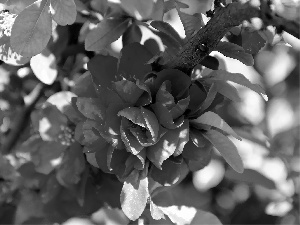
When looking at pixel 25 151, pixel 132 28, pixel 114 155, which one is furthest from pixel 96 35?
pixel 25 151

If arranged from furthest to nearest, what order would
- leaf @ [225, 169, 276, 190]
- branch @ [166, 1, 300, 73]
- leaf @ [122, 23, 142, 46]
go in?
leaf @ [225, 169, 276, 190]
leaf @ [122, 23, 142, 46]
branch @ [166, 1, 300, 73]

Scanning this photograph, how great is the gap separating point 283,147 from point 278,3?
77 cm

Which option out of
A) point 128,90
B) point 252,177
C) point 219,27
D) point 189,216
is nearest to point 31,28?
point 128,90

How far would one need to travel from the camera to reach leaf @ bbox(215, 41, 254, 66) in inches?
27.5

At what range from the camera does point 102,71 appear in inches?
30.8

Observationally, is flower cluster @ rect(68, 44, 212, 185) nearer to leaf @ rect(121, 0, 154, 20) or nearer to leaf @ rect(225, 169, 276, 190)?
leaf @ rect(121, 0, 154, 20)

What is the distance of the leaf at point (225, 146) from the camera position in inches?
29.1

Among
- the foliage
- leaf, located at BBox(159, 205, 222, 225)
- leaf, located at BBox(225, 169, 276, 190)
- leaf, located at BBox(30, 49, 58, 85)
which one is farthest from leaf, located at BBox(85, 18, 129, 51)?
leaf, located at BBox(225, 169, 276, 190)

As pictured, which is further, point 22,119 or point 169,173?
point 22,119

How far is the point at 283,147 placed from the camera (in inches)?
50.6

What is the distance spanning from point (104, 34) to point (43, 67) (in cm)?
14

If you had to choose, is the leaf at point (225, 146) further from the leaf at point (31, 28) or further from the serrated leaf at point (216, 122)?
the leaf at point (31, 28)

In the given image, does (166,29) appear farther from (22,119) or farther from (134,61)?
(22,119)

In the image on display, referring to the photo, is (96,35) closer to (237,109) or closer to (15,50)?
(15,50)
